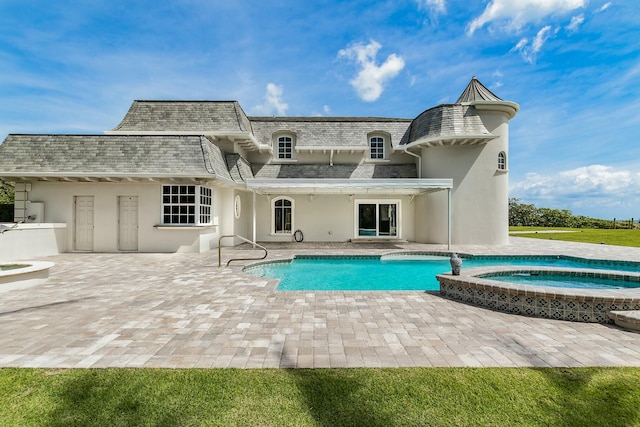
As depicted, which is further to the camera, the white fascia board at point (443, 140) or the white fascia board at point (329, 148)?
the white fascia board at point (329, 148)

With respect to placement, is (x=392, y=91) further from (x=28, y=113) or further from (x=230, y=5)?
(x=28, y=113)

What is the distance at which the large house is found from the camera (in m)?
11.8

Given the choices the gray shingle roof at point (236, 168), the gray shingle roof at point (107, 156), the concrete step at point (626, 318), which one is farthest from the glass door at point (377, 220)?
the concrete step at point (626, 318)

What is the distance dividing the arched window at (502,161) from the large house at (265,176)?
0.19ft

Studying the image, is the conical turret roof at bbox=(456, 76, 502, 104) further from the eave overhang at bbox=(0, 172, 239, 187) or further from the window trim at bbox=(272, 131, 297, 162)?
the eave overhang at bbox=(0, 172, 239, 187)

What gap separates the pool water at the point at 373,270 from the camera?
26.8 feet

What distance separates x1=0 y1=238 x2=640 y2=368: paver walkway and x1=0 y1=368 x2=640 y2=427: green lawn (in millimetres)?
251

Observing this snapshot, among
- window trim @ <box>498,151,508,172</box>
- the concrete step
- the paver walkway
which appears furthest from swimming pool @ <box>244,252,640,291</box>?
window trim @ <box>498,151,508,172</box>

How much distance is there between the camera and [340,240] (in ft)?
55.0

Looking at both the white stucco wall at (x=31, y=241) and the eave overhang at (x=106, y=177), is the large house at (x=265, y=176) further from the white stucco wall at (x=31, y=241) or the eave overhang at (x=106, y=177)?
the white stucco wall at (x=31, y=241)

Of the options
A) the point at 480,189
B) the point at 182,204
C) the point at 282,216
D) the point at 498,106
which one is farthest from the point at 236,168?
the point at 498,106

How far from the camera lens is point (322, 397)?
2.66 m

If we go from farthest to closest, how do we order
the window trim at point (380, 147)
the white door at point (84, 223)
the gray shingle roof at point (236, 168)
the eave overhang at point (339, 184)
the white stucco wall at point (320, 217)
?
the window trim at point (380, 147)
the white stucco wall at point (320, 217)
the gray shingle roof at point (236, 168)
the white door at point (84, 223)
the eave overhang at point (339, 184)

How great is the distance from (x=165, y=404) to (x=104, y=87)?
15.0 meters
